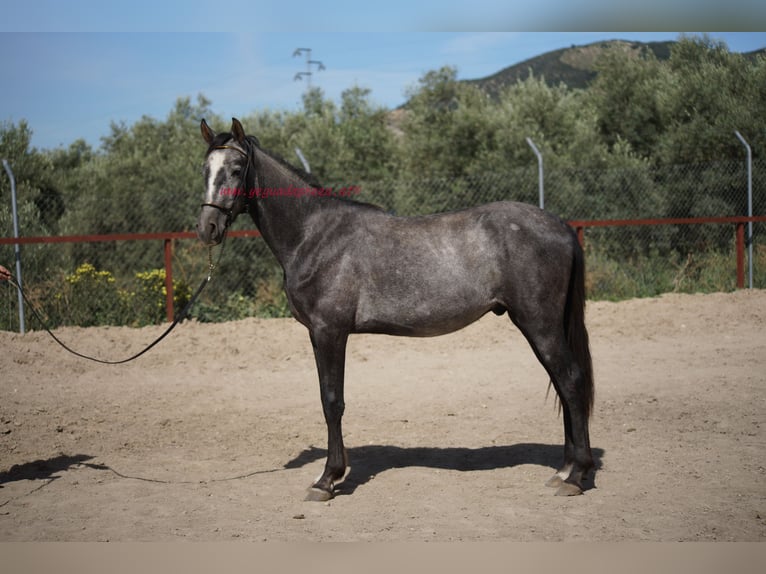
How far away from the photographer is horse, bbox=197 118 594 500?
408 centimetres

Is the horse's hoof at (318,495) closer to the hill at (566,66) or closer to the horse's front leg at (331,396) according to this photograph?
the horse's front leg at (331,396)

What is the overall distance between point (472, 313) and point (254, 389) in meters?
3.72

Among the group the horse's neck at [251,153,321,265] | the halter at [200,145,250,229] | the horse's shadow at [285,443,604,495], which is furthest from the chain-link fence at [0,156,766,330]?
the halter at [200,145,250,229]

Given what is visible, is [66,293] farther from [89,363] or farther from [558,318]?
[558,318]

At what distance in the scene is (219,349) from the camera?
8.62 metres

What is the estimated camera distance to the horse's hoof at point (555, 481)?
13.5ft

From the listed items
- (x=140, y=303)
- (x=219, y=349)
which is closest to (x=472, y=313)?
(x=219, y=349)

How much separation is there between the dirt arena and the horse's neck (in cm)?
159

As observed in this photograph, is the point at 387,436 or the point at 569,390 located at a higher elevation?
the point at 569,390

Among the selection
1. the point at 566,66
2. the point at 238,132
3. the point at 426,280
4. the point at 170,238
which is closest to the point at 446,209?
the point at 170,238

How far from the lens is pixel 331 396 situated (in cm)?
417

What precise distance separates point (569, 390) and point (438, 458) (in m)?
1.26

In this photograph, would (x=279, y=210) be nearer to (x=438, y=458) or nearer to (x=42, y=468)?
(x=438, y=458)

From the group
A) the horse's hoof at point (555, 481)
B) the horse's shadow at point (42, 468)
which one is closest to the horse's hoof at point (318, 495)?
the horse's hoof at point (555, 481)
